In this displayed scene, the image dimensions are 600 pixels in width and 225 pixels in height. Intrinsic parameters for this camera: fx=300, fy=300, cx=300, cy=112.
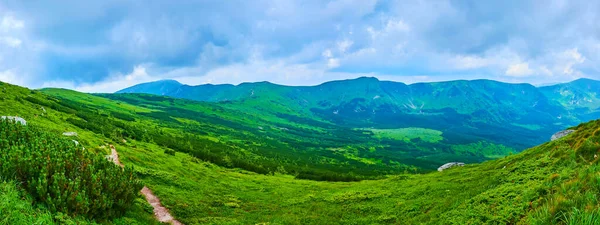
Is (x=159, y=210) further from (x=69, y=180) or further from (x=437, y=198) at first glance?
(x=437, y=198)

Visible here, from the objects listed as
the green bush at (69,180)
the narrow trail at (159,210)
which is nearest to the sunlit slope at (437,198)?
the narrow trail at (159,210)

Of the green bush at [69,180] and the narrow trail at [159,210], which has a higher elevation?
the green bush at [69,180]

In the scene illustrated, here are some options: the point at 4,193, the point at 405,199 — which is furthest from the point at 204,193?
the point at 4,193

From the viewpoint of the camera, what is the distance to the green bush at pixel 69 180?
15.4 metres

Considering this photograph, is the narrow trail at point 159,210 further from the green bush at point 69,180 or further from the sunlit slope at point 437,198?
the green bush at point 69,180

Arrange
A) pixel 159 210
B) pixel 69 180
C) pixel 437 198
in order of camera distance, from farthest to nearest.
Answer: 1. pixel 437 198
2. pixel 159 210
3. pixel 69 180

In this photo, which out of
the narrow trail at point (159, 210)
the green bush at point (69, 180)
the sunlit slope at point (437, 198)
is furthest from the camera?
the narrow trail at point (159, 210)

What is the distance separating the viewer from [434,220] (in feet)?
77.8

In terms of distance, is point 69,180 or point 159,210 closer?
point 69,180

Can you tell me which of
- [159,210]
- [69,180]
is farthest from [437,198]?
[69,180]

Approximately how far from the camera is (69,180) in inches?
631

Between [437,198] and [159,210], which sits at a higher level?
[437,198]

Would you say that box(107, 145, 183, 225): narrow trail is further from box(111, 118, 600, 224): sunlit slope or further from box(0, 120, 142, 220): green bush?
box(0, 120, 142, 220): green bush

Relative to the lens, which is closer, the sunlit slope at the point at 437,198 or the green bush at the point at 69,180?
the sunlit slope at the point at 437,198
